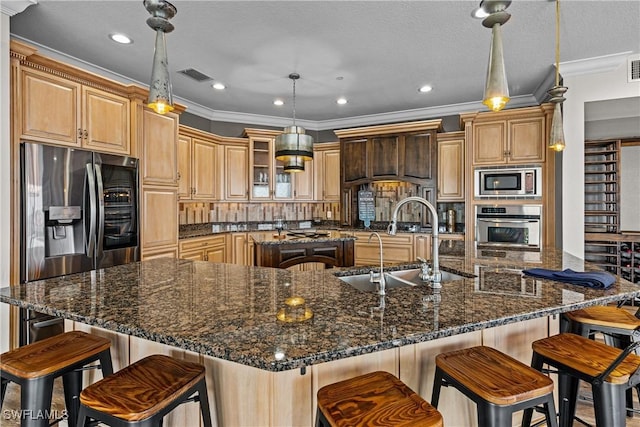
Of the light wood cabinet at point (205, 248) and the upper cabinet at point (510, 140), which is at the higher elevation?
the upper cabinet at point (510, 140)

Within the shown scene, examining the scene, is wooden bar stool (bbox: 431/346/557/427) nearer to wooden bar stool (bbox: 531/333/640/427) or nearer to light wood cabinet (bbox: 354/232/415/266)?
wooden bar stool (bbox: 531/333/640/427)

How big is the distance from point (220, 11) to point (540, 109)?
12.3 feet

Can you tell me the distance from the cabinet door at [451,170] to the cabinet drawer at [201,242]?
3.37m

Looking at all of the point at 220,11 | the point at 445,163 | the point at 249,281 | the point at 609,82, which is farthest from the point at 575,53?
the point at 249,281

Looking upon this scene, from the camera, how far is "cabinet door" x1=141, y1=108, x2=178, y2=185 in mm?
3531

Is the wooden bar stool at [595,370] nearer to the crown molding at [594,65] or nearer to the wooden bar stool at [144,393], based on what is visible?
the wooden bar stool at [144,393]

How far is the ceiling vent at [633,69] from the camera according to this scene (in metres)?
3.46

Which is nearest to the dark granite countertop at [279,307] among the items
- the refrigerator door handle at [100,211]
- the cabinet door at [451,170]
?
the refrigerator door handle at [100,211]

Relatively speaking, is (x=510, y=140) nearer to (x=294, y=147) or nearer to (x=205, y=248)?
(x=294, y=147)

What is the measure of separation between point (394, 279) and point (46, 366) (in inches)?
68.6

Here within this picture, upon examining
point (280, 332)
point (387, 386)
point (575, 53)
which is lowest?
point (387, 386)

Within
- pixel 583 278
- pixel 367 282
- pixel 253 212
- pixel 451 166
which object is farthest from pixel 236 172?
pixel 583 278

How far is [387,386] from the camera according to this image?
47.6 inches

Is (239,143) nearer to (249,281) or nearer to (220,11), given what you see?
(220,11)
